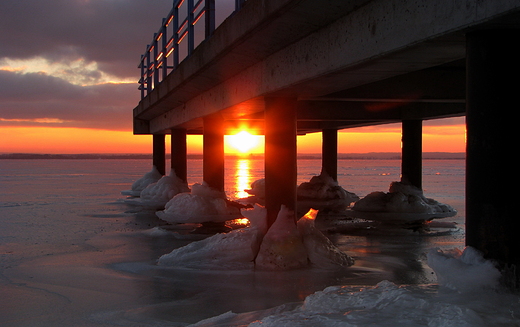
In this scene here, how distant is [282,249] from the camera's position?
343 inches

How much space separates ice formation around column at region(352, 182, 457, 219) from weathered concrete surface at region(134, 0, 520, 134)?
5.93 meters

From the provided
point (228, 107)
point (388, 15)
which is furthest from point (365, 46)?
point (228, 107)

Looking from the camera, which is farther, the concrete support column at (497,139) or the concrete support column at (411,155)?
the concrete support column at (411,155)

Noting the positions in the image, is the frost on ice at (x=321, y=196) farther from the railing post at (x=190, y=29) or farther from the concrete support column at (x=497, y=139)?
the concrete support column at (x=497, y=139)

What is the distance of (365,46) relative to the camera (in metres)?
6.00

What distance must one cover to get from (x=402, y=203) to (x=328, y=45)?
11316 millimetres

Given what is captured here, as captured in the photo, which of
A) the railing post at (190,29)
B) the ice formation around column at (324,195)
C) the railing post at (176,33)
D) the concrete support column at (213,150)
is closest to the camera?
the railing post at (190,29)

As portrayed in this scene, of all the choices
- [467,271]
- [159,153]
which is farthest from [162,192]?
[467,271]

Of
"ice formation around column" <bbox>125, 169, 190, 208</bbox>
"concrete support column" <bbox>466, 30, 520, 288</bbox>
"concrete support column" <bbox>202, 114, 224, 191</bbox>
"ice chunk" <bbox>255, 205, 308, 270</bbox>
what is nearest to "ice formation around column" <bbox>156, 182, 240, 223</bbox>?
"concrete support column" <bbox>202, 114, 224, 191</bbox>

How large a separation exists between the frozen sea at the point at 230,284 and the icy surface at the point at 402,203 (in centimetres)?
309

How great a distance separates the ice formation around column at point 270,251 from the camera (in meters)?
8.54

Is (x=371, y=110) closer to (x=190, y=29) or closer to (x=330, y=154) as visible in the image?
(x=330, y=154)

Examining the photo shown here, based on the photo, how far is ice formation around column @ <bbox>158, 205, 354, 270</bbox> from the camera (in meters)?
8.54

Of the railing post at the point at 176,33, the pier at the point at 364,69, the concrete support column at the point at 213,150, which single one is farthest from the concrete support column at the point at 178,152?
the railing post at the point at 176,33
